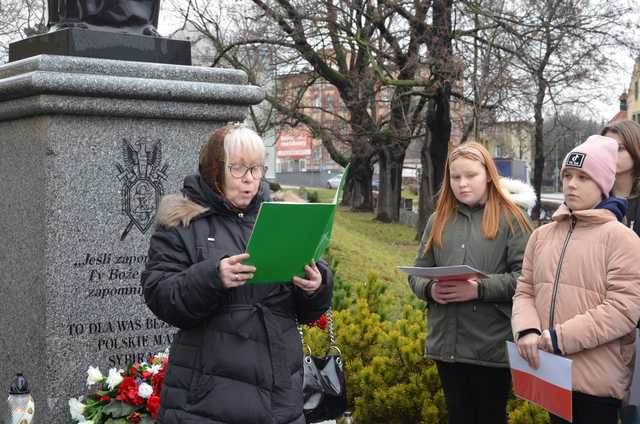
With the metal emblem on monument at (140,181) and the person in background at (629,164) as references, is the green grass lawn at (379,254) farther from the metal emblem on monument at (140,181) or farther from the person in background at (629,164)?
the person in background at (629,164)

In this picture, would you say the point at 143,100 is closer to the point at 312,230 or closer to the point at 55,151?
the point at 55,151

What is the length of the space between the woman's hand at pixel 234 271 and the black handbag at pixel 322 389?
1177 millimetres

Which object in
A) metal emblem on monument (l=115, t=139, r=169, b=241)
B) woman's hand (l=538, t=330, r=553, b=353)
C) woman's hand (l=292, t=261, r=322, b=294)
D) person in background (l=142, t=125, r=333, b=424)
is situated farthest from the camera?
metal emblem on monument (l=115, t=139, r=169, b=241)

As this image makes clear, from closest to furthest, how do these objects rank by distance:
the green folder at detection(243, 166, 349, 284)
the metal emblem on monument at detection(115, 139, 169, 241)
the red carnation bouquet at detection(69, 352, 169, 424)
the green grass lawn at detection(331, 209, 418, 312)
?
the green folder at detection(243, 166, 349, 284) → the red carnation bouquet at detection(69, 352, 169, 424) → the metal emblem on monument at detection(115, 139, 169, 241) → the green grass lawn at detection(331, 209, 418, 312)

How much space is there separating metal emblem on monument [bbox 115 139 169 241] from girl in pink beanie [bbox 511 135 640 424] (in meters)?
2.10

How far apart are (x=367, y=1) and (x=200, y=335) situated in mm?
17403

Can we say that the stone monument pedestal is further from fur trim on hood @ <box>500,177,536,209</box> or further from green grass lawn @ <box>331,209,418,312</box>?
green grass lawn @ <box>331,209,418,312</box>

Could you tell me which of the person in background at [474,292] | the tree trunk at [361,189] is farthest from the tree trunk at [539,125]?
the person in background at [474,292]

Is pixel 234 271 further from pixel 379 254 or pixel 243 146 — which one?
pixel 379 254

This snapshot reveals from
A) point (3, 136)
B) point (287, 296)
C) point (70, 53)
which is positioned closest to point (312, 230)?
point (287, 296)

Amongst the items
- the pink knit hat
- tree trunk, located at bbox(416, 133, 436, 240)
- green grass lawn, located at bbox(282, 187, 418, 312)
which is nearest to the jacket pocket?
the pink knit hat

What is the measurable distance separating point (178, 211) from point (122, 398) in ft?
5.28

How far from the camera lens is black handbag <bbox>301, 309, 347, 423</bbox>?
396 cm

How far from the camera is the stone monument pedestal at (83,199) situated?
453 centimetres
